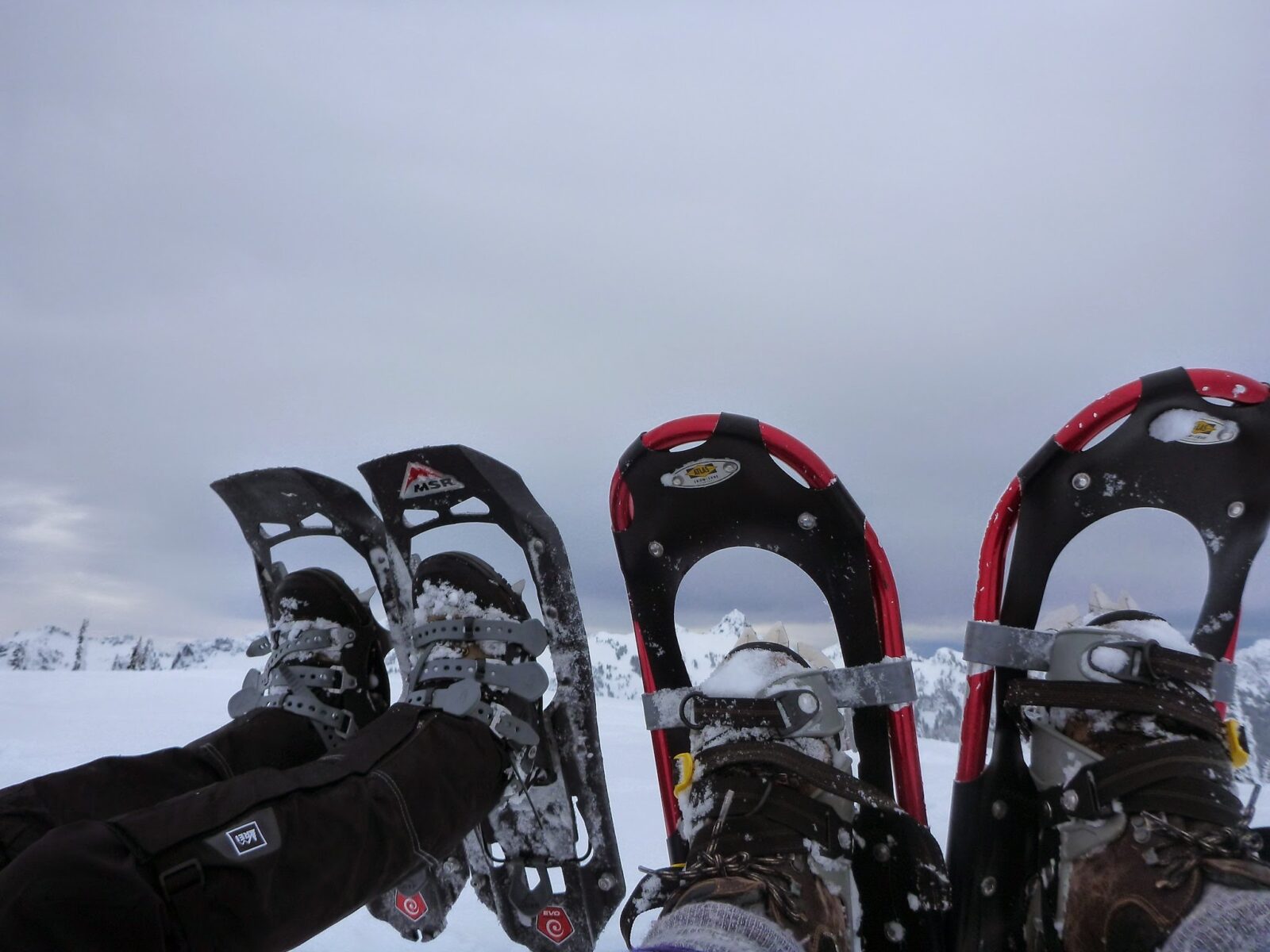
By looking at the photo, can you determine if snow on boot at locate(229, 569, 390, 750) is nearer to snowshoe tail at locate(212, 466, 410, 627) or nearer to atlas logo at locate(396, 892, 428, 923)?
snowshoe tail at locate(212, 466, 410, 627)

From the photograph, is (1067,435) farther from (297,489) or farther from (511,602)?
(297,489)

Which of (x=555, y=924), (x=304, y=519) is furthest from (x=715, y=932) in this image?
(x=304, y=519)

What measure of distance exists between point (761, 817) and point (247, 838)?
3.19 feet

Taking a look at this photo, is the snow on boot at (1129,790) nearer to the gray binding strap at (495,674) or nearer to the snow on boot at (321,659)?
the gray binding strap at (495,674)

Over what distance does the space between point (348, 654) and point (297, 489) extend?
24.5 inches

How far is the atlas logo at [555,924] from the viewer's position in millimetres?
2189

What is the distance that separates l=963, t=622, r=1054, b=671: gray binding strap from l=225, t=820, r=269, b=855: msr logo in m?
1.56

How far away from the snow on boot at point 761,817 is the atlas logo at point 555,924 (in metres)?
0.64

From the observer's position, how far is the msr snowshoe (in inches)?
93.0

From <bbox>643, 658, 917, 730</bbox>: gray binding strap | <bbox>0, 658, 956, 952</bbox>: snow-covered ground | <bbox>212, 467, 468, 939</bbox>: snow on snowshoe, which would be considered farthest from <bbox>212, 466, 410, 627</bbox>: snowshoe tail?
<bbox>643, 658, 917, 730</bbox>: gray binding strap

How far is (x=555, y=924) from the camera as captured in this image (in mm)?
2205

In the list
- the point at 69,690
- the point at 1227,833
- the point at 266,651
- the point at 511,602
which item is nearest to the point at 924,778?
the point at 1227,833

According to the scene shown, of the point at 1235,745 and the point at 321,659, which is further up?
the point at 321,659

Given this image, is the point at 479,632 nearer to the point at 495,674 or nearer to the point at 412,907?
the point at 495,674
